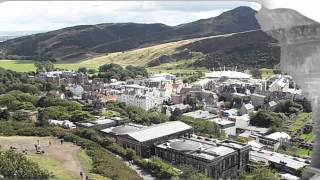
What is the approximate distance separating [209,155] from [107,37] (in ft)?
218

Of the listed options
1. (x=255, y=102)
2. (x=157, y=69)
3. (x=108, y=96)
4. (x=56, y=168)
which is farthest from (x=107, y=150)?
(x=157, y=69)

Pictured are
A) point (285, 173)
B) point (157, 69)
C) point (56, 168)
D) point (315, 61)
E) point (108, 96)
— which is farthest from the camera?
point (157, 69)

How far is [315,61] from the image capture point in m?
1.80

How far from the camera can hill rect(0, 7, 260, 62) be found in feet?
234

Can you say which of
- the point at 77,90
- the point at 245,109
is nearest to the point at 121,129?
the point at 245,109

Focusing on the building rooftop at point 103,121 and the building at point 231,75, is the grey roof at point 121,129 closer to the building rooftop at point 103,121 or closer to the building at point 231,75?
the building rooftop at point 103,121

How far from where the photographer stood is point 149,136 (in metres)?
19.9

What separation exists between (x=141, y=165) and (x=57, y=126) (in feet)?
21.2

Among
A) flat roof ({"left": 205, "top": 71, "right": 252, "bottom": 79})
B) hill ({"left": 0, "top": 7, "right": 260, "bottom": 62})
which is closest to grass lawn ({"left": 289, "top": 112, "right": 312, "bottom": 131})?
flat roof ({"left": 205, "top": 71, "right": 252, "bottom": 79})

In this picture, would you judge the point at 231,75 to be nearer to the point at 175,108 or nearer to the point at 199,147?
the point at 175,108

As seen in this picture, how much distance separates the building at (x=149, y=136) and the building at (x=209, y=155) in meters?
0.38

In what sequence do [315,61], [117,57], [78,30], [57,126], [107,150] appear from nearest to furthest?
[315,61] < [107,150] < [57,126] < [117,57] < [78,30]

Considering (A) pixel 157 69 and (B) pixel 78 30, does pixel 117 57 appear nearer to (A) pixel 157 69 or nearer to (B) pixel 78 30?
(A) pixel 157 69

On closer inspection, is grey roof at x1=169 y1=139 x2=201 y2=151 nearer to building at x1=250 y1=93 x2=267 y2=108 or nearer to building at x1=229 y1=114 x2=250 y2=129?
building at x1=229 y1=114 x2=250 y2=129
